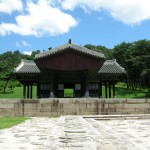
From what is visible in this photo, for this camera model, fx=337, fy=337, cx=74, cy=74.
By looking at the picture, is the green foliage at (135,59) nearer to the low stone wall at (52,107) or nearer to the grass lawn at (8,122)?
the low stone wall at (52,107)

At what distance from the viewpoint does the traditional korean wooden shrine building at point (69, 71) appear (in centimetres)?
2661

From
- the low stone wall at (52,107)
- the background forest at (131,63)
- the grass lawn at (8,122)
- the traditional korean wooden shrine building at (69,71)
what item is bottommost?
the grass lawn at (8,122)

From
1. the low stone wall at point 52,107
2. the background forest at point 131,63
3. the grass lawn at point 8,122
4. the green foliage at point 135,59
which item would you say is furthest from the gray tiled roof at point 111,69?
the background forest at point 131,63

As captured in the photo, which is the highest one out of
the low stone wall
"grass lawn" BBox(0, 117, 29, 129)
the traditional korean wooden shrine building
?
the traditional korean wooden shrine building

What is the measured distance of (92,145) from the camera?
24.8ft

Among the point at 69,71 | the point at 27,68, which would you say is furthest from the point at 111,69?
the point at 27,68

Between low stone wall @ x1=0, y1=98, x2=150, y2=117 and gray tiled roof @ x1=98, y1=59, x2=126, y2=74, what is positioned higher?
gray tiled roof @ x1=98, y1=59, x2=126, y2=74

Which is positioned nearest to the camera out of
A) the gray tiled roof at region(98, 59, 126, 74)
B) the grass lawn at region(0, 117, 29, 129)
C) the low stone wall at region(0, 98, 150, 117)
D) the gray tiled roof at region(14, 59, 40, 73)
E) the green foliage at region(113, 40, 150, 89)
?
the grass lawn at region(0, 117, 29, 129)

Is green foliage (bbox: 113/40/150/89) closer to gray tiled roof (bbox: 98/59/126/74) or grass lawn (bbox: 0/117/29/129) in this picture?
gray tiled roof (bbox: 98/59/126/74)

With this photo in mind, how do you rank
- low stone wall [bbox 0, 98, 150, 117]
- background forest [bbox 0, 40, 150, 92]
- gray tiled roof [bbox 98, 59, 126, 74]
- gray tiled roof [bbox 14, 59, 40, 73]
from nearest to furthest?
1. low stone wall [bbox 0, 98, 150, 117]
2. gray tiled roof [bbox 14, 59, 40, 73]
3. gray tiled roof [bbox 98, 59, 126, 74]
4. background forest [bbox 0, 40, 150, 92]

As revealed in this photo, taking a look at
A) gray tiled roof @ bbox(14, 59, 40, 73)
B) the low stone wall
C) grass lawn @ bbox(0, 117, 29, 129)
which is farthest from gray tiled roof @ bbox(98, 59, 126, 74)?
grass lawn @ bbox(0, 117, 29, 129)

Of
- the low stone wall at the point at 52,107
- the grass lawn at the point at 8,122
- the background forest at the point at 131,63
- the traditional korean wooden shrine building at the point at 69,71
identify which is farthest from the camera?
the background forest at the point at 131,63

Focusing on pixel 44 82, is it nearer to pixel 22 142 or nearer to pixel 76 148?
pixel 22 142

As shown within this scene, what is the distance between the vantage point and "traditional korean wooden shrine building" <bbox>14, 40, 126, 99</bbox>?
87.3 ft
